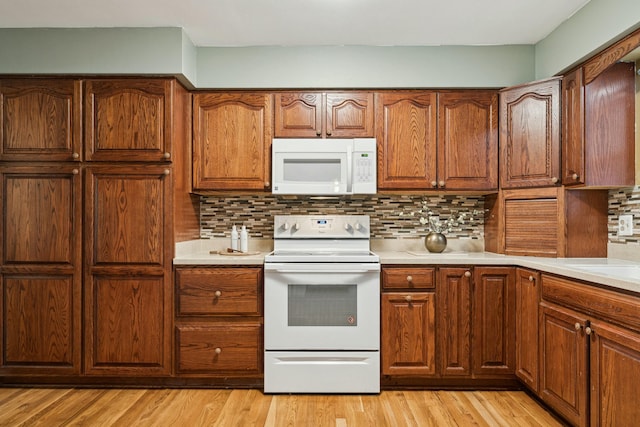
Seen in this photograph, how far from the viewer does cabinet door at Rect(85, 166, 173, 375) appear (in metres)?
2.68

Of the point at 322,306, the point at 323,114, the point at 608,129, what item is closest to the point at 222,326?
the point at 322,306

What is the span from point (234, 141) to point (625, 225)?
99.1 inches

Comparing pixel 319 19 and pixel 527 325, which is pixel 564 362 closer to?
pixel 527 325

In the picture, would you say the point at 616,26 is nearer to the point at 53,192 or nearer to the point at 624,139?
the point at 624,139

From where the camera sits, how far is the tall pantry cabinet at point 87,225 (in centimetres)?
268

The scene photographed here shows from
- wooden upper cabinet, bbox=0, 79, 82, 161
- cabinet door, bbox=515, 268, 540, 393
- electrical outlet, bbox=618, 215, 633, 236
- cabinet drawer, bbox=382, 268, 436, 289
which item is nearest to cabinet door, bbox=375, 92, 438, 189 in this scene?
cabinet drawer, bbox=382, 268, 436, 289

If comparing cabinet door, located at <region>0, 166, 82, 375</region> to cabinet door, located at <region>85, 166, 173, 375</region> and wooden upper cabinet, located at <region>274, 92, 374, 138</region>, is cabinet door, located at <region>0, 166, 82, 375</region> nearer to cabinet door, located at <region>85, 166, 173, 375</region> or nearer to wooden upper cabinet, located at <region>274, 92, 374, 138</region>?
cabinet door, located at <region>85, 166, 173, 375</region>

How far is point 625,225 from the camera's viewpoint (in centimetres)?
248

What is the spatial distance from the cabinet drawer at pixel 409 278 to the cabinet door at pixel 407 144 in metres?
0.61

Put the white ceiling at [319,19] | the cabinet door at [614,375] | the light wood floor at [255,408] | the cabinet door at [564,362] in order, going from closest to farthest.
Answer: the cabinet door at [614,375] < the cabinet door at [564,362] < the light wood floor at [255,408] < the white ceiling at [319,19]

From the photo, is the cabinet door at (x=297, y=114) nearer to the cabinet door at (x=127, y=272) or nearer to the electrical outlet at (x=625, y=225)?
the cabinet door at (x=127, y=272)

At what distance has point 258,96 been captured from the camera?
2.94 meters

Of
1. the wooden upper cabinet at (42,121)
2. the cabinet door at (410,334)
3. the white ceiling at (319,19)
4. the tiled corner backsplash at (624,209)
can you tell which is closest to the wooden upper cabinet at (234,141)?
the white ceiling at (319,19)

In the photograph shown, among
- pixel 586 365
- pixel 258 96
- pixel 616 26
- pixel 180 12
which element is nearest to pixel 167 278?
pixel 258 96
